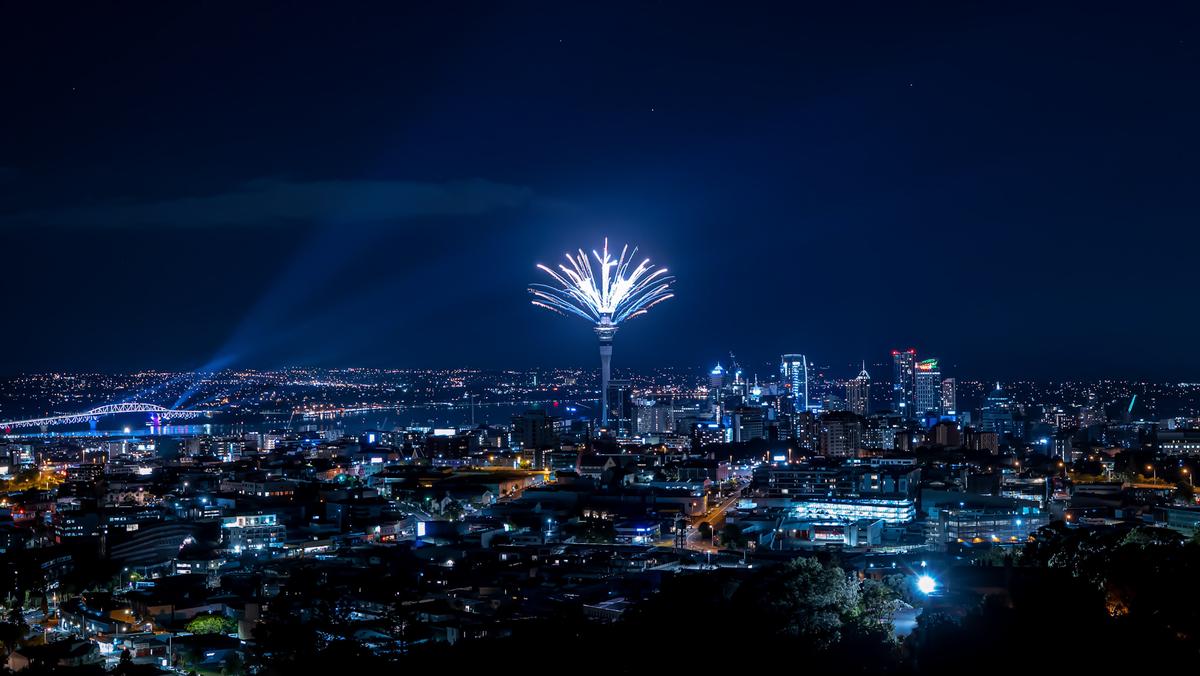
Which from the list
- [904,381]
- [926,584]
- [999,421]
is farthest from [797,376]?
[926,584]

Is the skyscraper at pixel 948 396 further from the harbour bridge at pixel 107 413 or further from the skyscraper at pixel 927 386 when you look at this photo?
the harbour bridge at pixel 107 413

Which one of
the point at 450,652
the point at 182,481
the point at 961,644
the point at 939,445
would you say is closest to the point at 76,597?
the point at 450,652

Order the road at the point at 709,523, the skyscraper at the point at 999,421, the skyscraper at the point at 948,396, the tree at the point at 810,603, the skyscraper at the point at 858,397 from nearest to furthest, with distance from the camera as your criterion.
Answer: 1. the tree at the point at 810,603
2. the road at the point at 709,523
3. the skyscraper at the point at 999,421
4. the skyscraper at the point at 858,397
5. the skyscraper at the point at 948,396

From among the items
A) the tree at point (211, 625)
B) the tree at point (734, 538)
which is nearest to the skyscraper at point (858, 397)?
the tree at point (734, 538)

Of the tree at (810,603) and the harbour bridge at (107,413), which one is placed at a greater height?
the harbour bridge at (107,413)

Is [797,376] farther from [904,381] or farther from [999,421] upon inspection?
[999,421]

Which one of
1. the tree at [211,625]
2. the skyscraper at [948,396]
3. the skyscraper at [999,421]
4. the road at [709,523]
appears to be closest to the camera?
the tree at [211,625]

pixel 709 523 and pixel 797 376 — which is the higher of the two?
pixel 797 376

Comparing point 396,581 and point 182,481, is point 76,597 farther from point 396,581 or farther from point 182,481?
point 182,481
